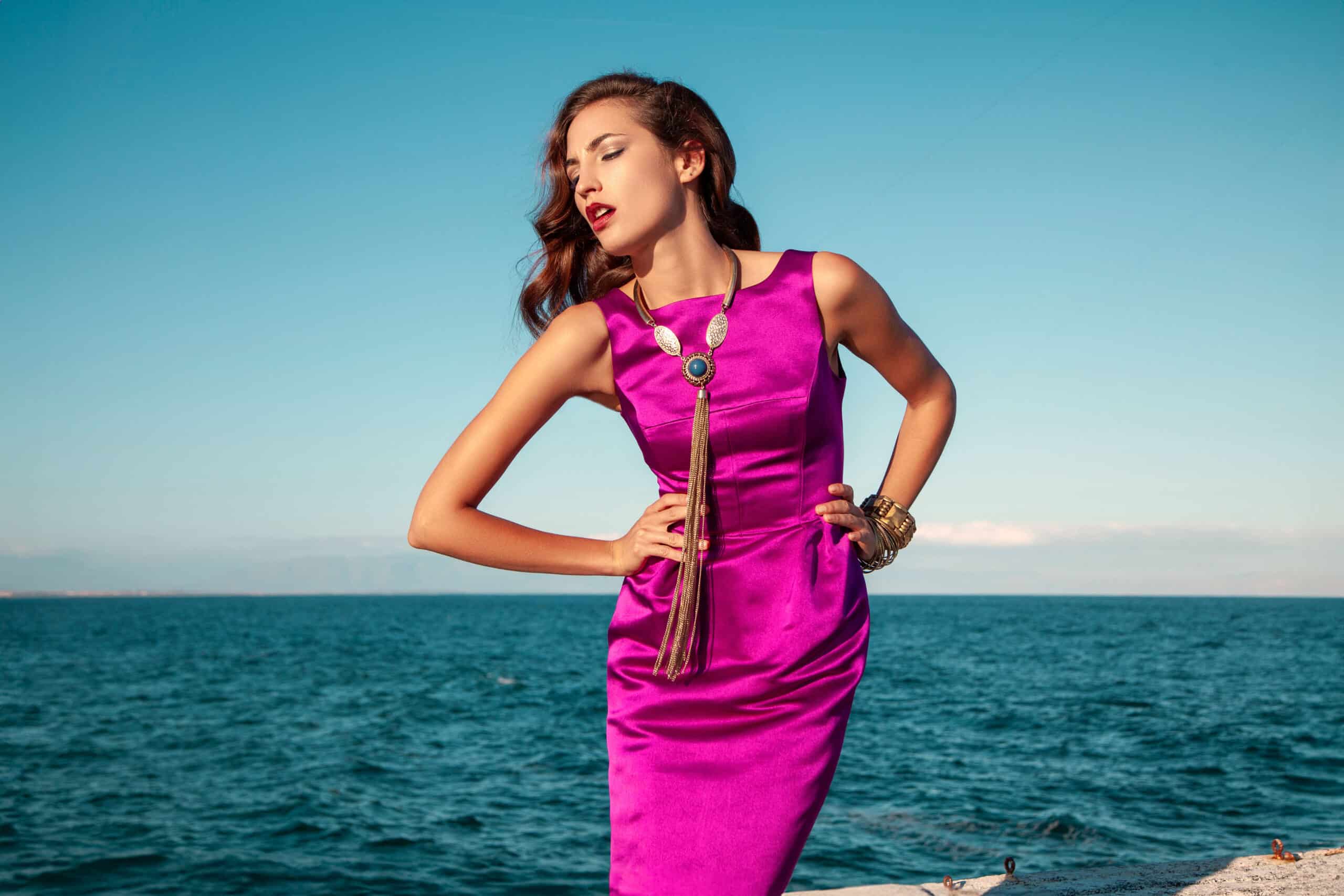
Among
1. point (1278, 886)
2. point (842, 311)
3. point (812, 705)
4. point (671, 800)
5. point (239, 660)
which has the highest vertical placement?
point (842, 311)

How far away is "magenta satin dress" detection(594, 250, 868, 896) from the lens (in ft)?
7.18

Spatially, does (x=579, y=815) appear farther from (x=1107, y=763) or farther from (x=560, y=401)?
(x=560, y=401)

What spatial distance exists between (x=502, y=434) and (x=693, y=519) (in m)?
0.49

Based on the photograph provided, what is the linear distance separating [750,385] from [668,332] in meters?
0.22

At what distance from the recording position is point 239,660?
50250 mm

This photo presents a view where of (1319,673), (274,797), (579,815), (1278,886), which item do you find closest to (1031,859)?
(579,815)

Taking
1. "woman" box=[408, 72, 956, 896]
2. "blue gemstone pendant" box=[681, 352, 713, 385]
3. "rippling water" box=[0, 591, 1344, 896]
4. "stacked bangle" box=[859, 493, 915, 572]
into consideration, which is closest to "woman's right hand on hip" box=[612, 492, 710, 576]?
"woman" box=[408, 72, 956, 896]

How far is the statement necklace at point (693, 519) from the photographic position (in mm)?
2188

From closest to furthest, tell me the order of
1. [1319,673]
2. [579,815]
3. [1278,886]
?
[1278,886], [579,815], [1319,673]

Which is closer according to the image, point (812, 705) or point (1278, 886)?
point (812, 705)

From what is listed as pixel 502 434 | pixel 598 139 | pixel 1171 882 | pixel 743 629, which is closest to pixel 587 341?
pixel 502 434

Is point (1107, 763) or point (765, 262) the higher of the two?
point (765, 262)

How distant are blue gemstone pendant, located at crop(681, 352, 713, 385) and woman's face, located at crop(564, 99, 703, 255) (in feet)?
1.04

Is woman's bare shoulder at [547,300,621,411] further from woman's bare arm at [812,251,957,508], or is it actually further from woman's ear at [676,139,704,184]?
woman's bare arm at [812,251,957,508]
